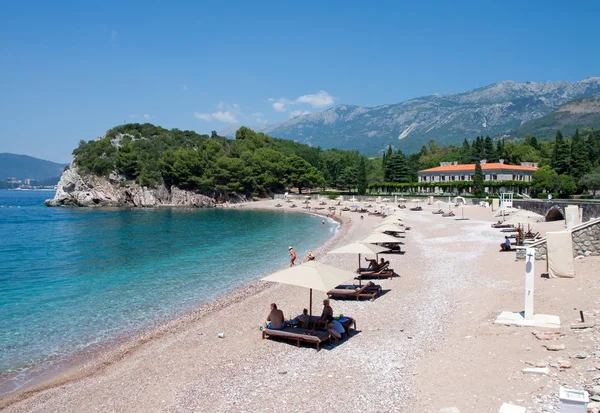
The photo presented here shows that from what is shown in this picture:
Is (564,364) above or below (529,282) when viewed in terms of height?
below

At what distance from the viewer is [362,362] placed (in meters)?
10.1

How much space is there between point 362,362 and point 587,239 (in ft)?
43.7

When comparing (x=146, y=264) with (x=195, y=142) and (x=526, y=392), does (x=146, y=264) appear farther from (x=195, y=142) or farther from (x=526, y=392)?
(x=195, y=142)

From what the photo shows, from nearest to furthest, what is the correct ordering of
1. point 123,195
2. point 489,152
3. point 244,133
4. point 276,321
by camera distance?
point 276,321, point 123,195, point 489,152, point 244,133

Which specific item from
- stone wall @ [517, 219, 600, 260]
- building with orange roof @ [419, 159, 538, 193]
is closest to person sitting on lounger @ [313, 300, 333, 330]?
stone wall @ [517, 219, 600, 260]

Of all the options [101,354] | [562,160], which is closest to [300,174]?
[562,160]

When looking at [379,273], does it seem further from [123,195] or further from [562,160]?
[123,195]

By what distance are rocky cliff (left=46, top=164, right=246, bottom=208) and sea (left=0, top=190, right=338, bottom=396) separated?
1677 inches

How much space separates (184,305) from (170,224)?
123ft

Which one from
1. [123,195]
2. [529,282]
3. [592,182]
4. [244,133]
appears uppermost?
[244,133]

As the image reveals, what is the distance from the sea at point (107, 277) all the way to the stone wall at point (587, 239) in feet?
45.7

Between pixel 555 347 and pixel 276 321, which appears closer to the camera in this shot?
pixel 555 347

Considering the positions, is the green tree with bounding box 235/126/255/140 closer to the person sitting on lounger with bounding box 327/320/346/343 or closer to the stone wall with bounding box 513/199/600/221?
the stone wall with bounding box 513/199/600/221

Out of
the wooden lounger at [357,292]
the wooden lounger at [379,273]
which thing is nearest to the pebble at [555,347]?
the wooden lounger at [357,292]
